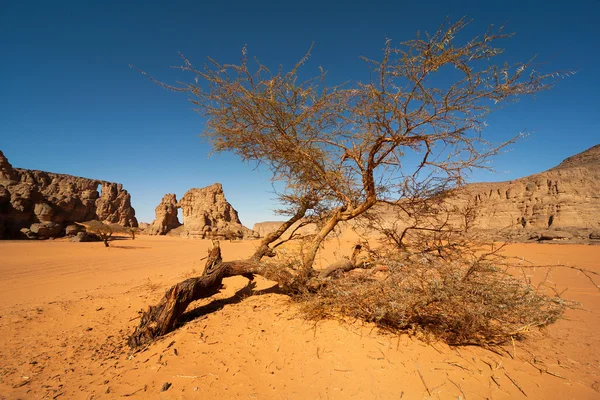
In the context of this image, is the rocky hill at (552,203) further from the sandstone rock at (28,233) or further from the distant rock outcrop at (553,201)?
the sandstone rock at (28,233)

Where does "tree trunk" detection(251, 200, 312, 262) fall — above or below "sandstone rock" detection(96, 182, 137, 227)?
below

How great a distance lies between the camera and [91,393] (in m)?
1.90

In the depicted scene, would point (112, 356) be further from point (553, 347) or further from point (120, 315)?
point (553, 347)

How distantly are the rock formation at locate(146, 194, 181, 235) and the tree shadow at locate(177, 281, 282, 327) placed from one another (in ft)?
132

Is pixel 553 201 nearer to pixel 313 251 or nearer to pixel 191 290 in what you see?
pixel 313 251

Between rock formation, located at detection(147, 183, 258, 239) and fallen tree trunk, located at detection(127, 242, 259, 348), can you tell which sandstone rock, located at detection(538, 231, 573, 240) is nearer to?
fallen tree trunk, located at detection(127, 242, 259, 348)

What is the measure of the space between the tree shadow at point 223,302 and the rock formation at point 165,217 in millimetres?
40330

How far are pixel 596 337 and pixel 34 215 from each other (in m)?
28.7

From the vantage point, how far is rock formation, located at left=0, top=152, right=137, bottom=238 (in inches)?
691

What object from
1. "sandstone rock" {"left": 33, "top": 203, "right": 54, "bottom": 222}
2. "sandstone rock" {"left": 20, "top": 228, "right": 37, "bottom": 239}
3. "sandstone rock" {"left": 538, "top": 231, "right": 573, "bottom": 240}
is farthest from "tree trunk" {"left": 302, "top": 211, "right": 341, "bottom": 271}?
"sandstone rock" {"left": 33, "top": 203, "right": 54, "bottom": 222}

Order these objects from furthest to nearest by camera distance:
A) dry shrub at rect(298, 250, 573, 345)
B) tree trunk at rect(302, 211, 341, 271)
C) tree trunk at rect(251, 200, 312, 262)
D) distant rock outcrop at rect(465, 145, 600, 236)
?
distant rock outcrop at rect(465, 145, 600, 236)
tree trunk at rect(251, 200, 312, 262)
tree trunk at rect(302, 211, 341, 271)
dry shrub at rect(298, 250, 573, 345)

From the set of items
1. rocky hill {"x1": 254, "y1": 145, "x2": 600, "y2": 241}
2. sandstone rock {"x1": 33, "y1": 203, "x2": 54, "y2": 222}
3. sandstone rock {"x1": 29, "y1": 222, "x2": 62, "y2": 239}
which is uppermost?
rocky hill {"x1": 254, "y1": 145, "x2": 600, "y2": 241}

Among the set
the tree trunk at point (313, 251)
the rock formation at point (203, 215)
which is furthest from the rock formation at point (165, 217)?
the tree trunk at point (313, 251)

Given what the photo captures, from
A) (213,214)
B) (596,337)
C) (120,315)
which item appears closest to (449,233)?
(596,337)
